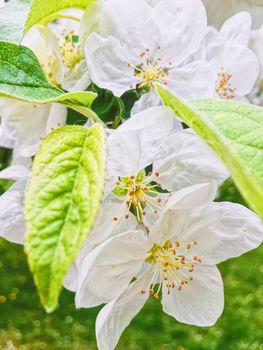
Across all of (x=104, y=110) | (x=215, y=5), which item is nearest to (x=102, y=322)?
(x=104, y=110)

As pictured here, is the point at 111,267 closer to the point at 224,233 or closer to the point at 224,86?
the point at 224,233

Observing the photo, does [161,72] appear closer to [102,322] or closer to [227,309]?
[102,322]

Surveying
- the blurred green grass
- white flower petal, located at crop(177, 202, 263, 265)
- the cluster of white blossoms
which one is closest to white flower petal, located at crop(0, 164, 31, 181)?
the cluster of white blossoms

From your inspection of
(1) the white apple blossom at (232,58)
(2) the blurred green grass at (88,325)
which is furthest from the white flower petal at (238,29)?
(2) the blurred green grass at (88,325)

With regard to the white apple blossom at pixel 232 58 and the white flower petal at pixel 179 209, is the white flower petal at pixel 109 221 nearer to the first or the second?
the white flower petal at pixel 179 209

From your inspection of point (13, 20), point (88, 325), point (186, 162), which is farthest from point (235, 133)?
point (88, 325)

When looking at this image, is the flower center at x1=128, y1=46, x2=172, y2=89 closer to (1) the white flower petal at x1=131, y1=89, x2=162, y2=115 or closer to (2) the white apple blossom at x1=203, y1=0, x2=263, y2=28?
(1) the white flower petal at x1=131, y1=89, x2=162, y2=115
